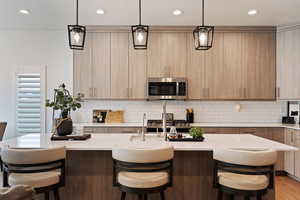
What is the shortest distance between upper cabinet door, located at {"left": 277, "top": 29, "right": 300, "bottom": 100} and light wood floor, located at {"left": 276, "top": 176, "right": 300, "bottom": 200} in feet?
4.88

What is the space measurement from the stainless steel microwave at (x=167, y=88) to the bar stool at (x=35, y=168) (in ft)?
8.58

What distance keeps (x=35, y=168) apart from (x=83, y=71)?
2702mm

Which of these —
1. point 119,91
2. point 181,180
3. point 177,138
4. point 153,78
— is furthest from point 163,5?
point 181,180

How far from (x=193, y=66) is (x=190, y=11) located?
1.11 metres

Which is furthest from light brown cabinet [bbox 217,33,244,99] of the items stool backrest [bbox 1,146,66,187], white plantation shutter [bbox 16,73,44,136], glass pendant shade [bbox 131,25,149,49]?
white plantation shutter [bbox 16,73,44,136]

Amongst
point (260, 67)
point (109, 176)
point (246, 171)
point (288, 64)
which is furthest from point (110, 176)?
point (288, 64)

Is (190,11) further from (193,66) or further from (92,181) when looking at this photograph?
(92,181)

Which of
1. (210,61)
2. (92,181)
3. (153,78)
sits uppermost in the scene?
(210,61)

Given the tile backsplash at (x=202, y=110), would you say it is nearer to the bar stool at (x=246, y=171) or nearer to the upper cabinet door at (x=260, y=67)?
the upper cabinet door at (x=260, y=67)

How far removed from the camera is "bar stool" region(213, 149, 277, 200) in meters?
1.85

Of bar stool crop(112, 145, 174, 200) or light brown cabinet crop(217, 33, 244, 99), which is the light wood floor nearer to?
light brown cabinet crop(217, 33, 244, 99)

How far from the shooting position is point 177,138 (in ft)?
8.15

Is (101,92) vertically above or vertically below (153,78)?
below

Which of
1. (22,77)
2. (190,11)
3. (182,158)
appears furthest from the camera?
(22,77)
